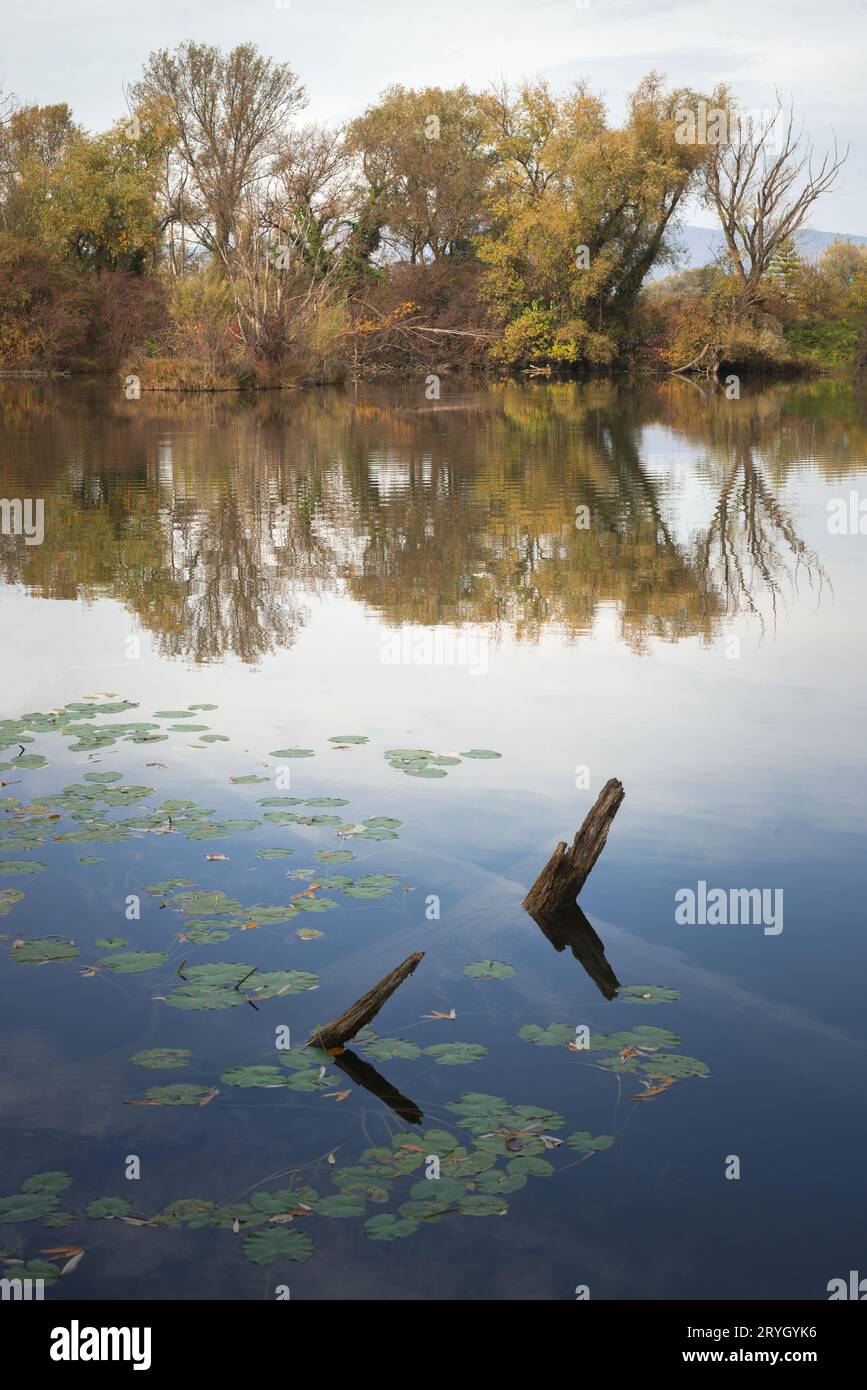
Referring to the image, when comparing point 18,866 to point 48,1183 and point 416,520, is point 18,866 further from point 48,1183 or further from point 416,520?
point 416,520

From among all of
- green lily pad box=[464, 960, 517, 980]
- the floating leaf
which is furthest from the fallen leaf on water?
the floating leaf

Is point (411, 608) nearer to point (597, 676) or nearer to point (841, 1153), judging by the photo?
point (597, 676)

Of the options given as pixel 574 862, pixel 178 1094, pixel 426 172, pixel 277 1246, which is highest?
pixel 426 172

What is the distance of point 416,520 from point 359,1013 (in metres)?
12.0

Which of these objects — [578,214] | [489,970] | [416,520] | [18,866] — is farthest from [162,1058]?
[578,214]

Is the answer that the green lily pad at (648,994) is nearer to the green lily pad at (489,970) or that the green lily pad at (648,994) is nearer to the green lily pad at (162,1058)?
the green lily pad at (489,970)

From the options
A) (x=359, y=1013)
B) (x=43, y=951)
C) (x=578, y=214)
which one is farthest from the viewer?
(x=578, y=214)

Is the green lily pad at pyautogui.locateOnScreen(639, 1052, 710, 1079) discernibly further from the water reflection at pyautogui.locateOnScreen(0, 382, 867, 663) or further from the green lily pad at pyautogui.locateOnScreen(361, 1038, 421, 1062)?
the water reflection at pyautogui.locateOnScreen(0, 382, 867, 663)

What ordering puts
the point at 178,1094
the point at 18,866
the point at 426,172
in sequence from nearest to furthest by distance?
the point at 178,1094
the point at 18,866
the point at 426,172

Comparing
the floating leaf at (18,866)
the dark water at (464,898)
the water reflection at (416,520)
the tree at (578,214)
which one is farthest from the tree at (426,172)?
the floating leaf at (18,866)

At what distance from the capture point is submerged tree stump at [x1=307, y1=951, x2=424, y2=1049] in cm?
A: 477

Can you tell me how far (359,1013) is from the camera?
15.7 feet

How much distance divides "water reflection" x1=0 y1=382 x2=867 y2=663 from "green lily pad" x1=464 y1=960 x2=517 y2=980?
5.06 m

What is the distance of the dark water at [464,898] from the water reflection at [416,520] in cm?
9
